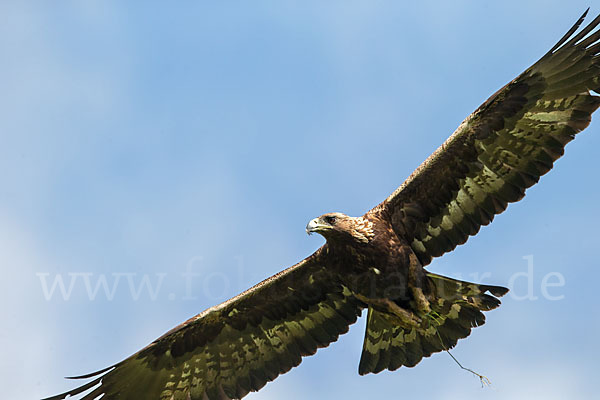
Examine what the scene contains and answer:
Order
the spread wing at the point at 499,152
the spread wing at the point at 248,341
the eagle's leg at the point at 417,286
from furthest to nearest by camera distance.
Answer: the spread wing at the point at 248,341 < the eagle's leg at the point at 417,286 < the spread wing at the point at 499,152

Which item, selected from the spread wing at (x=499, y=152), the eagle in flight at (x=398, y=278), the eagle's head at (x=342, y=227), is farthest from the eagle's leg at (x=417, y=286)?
the eagle's head at (x=342, y=227)

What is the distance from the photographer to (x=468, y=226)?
11.1 meters

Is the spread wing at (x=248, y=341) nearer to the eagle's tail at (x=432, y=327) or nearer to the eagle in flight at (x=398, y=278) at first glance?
the eagle in flight at (x=398, y=278)

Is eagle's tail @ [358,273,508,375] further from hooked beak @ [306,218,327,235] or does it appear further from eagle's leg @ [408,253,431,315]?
hooked beak @ [306,218,327,235]

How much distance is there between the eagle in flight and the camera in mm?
10641

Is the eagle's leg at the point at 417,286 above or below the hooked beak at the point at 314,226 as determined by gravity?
below

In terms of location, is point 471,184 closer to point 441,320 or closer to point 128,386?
point 441,320

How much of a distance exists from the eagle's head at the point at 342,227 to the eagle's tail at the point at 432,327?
986mm

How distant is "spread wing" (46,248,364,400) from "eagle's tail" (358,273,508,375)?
48 centimetres

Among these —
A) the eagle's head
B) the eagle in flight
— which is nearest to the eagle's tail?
the eagle in flight

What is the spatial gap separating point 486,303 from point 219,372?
3659 mm

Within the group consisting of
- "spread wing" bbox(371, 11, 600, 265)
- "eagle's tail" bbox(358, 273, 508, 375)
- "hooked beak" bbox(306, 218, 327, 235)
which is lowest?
"eagle's tail" bbox(358, 273, 508, 375)

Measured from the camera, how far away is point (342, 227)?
35.0 ft

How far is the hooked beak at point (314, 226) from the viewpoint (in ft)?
35.2
